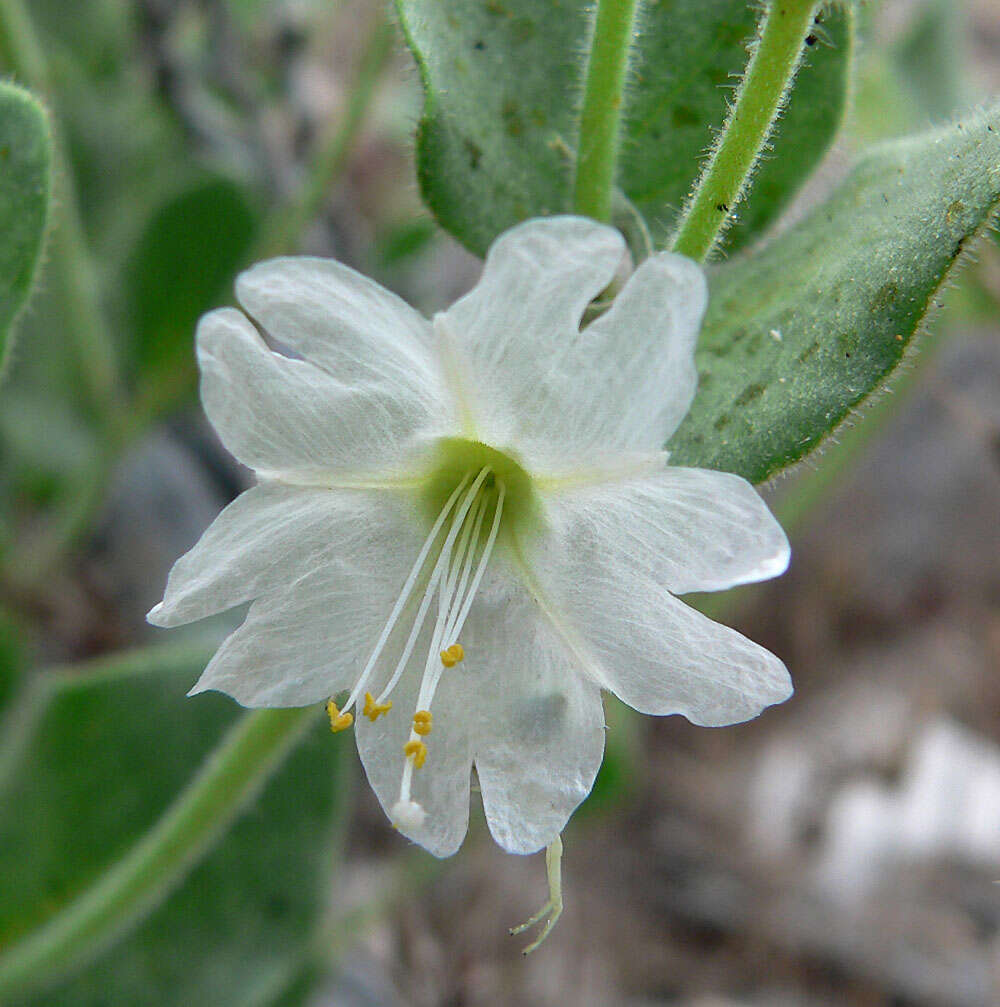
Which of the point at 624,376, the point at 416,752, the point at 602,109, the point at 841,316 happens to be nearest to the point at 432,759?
the point at 416,752

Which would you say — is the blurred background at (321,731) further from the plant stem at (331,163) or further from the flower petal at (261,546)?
the flower petal at (261,546)

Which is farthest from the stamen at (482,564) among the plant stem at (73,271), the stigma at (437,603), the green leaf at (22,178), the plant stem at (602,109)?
the plant stem at (73,271)

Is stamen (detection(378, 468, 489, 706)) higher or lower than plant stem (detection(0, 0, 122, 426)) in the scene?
higher

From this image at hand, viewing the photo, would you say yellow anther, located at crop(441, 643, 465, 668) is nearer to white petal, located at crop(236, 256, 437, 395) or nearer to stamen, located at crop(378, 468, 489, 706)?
stamen, located at crop(378, 468, 489, 706)

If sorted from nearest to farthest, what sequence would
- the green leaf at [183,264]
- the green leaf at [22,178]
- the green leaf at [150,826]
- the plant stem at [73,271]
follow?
the green leaf at [22,178], the green leaf at [150,826], the plant stem at [73,271], the green leaf at [183,264]

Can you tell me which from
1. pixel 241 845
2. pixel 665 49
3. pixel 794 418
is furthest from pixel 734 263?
pixel 241 845

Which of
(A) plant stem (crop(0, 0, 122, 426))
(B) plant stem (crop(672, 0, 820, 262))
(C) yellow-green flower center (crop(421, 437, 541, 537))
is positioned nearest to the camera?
(B) plant stem (crop(672, 0, 820, 262))

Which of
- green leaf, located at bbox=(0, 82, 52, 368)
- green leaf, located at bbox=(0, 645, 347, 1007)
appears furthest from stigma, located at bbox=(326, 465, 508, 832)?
green leaf, located at bbox=(0, 645, 347, 1007)
